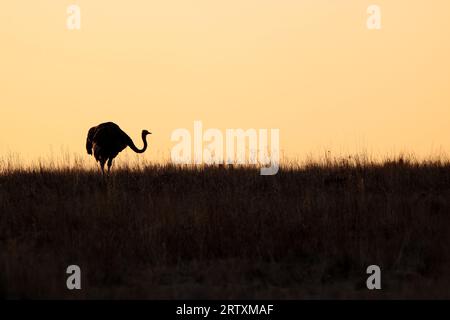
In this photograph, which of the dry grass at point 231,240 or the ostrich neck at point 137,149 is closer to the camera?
the dry grass at point 231,240

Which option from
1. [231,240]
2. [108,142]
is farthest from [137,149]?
[231,240]

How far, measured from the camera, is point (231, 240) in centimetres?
1167

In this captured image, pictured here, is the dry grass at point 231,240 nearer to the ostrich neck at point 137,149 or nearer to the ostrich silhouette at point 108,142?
the ostrich silhouette at point 108,142

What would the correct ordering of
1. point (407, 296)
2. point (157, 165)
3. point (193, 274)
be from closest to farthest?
point (407, 296) < point (193, 274) < point (157, 165)

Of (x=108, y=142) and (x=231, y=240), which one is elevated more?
(x=108, y=142)

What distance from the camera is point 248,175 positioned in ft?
58.5

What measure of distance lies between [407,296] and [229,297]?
1677mm

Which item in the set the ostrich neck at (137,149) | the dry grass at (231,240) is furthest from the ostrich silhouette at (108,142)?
the dry grass at (231,240)

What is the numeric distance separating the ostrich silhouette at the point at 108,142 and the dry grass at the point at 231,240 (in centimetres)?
470

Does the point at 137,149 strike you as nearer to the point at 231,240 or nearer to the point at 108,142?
the point at 108,142

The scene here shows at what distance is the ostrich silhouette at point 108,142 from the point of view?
21812 mm

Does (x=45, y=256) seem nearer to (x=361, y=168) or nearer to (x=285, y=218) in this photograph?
(x=285, y=218)

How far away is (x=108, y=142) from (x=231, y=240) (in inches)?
432
